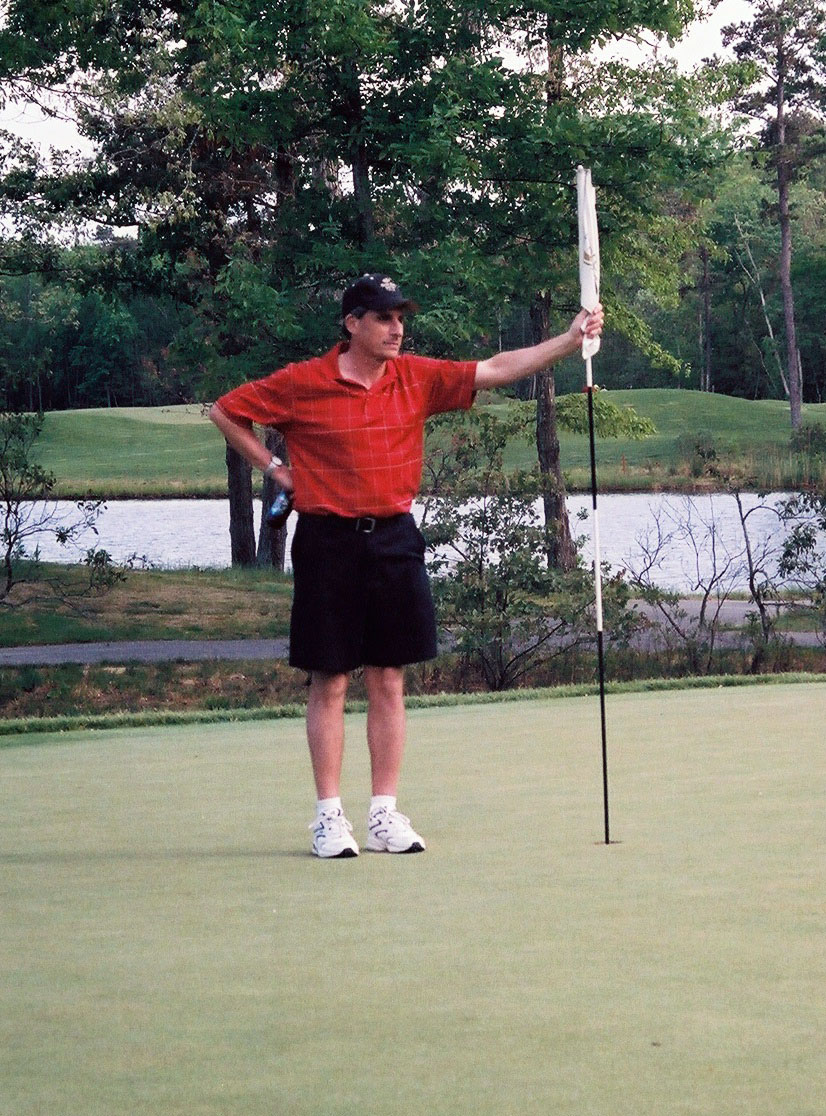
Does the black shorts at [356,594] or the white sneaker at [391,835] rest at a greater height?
the black shorts at [356,594]

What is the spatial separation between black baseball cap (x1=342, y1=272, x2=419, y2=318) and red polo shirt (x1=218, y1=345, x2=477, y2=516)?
18 cm

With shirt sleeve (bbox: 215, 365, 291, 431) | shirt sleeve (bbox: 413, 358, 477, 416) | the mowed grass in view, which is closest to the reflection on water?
the mowed grass

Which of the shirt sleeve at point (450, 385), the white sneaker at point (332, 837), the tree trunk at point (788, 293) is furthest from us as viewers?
the tree trunk at point (788, 293)

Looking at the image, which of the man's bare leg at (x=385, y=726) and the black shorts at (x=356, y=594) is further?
the man's bare leg at (x=385, y=726)

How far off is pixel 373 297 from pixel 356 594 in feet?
3.04

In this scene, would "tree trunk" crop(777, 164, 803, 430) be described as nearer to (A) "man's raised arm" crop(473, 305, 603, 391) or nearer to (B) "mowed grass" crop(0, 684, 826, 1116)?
(B) "mowed grass" crop(0, 684, 826, 1116)

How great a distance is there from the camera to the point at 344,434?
575 centimetres

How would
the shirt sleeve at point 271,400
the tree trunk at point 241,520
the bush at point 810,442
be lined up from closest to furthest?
the shirt sleeve at point 271,400 → the tree trunk at point 241,520 → the bush at point 810,442

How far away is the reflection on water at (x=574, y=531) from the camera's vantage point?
30906 mm

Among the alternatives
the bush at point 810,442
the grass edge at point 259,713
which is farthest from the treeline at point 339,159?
the bush at point 810,442

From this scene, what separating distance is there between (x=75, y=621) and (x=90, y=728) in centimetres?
1066

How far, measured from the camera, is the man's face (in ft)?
18.8

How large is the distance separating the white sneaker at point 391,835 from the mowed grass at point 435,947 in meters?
0.16

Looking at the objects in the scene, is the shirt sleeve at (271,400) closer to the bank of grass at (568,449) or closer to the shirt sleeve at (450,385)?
the shirt sleeve at (450,385)
